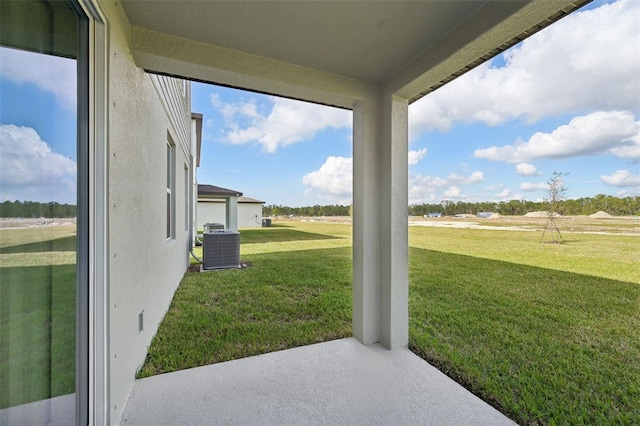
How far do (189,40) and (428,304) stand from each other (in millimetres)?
4328

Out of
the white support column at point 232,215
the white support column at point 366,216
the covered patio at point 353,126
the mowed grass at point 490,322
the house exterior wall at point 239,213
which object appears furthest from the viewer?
the house exterior wall at point 239,213

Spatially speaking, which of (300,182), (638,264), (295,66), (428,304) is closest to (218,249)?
(428,304)

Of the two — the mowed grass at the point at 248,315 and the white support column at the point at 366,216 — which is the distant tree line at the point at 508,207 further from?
the white support column at the point at 366,216

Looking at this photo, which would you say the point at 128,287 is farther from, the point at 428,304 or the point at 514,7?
the point at 428,304

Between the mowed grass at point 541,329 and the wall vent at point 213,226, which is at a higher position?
the wall vent at point 213,226

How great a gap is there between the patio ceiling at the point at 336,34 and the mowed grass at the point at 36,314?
→ 147 cm

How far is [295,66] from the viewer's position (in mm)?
2373

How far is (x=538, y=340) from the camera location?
3.10m

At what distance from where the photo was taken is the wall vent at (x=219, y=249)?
6172 millimetres

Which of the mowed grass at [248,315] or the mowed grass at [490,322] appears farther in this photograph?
the mowed grass at [248,315]

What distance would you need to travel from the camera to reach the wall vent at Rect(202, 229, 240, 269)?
617 cm

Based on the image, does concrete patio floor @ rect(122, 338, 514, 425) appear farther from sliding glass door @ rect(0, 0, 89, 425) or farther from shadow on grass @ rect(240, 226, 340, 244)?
shadow on grass @ rect(240, 226, 340, 244)

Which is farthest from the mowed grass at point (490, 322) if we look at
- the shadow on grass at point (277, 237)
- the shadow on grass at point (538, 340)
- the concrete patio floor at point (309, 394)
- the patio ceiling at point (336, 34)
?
the shadow on grass at point (277, 237)

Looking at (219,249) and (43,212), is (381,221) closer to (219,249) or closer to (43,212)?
(43,212)
